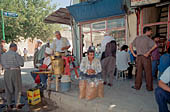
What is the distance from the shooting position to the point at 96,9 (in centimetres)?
653

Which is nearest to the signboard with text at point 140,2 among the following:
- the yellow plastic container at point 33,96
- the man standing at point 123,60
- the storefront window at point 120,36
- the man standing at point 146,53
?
the man standing at point 146,53

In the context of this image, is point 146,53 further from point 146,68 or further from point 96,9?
point 96,9

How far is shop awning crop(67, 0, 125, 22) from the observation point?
5.93 metres

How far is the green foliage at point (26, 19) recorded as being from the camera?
15.1 meters

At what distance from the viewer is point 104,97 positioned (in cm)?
364

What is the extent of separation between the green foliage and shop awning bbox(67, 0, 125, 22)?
1101 centimetres

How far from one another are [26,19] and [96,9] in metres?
12.2

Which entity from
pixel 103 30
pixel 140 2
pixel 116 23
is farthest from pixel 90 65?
pixel 103 30

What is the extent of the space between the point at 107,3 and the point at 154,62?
126 inches

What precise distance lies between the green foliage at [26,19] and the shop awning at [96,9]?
36.1ft

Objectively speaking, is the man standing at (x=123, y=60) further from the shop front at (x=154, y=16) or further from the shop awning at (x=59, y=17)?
the shop awning at (x=59, y=17)

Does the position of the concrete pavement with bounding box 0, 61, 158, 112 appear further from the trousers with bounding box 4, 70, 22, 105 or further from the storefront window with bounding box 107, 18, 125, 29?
the storefront window with bounding box 107, 18, 125, 29

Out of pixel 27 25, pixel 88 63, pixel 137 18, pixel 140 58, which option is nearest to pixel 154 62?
pixel 140 58

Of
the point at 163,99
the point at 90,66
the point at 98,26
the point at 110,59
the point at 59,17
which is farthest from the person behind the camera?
the point at 98,26
